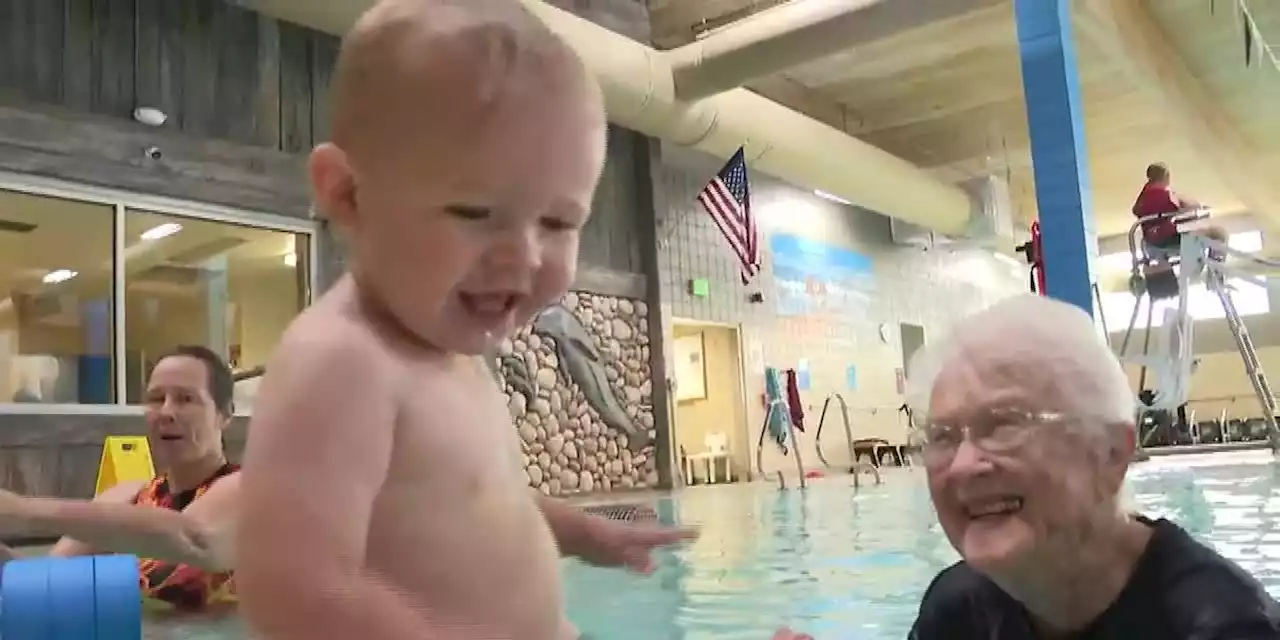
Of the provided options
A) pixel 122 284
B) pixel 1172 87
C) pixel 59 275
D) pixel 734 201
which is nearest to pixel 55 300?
pixel 59 275

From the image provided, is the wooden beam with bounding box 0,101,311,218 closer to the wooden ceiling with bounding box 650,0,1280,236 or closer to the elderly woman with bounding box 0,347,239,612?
the elderly woman with bounding box 0,347,239,612

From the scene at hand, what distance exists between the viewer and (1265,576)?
2197 mm

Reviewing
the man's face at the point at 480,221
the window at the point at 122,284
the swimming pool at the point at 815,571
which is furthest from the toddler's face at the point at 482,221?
the window at the point at 122,284

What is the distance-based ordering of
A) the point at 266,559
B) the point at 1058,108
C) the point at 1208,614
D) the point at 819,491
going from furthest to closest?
the point at 819,491
the point at 1058,108
the point at 1208,614
the point at 266,559

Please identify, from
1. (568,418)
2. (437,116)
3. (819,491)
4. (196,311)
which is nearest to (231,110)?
(196,311)

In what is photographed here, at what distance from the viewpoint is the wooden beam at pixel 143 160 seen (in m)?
6.35

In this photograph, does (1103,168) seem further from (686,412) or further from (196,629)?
(196,629)

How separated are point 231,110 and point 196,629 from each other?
5690 millimetres

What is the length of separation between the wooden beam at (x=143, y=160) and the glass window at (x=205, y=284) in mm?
236

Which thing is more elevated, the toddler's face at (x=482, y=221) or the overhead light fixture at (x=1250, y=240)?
the overhead light fixture at (x=1250, y=240)

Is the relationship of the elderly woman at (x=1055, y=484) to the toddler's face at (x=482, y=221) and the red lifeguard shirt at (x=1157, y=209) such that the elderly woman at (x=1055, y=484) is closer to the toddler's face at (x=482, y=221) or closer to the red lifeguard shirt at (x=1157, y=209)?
the toddler's face at (x=482, y=221)

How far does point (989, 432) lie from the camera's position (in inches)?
44.2

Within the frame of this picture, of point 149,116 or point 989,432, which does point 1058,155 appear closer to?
point 989,432

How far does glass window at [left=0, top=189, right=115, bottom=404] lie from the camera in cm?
666
